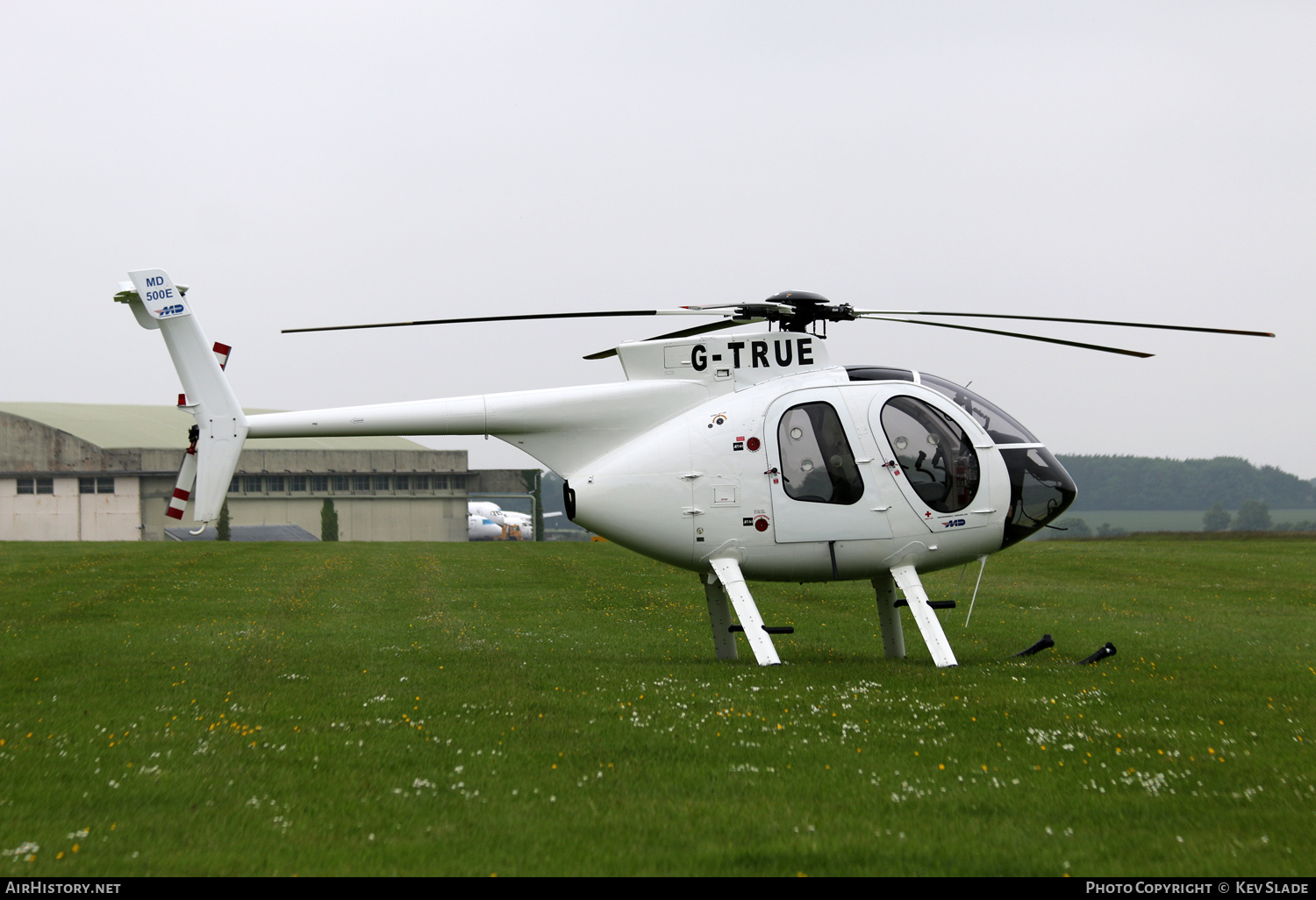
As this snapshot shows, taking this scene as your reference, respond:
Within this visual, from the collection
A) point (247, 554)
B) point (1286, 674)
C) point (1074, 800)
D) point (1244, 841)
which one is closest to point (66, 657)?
point (1074, 800)

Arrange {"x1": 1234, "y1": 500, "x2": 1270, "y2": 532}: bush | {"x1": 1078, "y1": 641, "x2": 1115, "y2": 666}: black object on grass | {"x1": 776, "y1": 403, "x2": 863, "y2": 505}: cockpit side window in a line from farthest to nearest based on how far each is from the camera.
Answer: {"x1": 1234, "y1": 500, "x2": 1270, "y2": 532}: bush < {"x1": 776, "y1": 403, "x2": 863, "y2": 505}: cockpit side window < {"x1": 1078, "y1": 641, "x2": 1115, "y2": 666}: black object on grass

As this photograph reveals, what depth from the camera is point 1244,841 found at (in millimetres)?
6555

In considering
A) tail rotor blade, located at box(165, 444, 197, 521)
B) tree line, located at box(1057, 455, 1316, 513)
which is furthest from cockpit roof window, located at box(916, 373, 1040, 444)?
tree line, located at box(1057, 455, 1316, 513)

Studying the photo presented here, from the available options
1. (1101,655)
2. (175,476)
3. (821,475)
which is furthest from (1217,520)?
(821,475)

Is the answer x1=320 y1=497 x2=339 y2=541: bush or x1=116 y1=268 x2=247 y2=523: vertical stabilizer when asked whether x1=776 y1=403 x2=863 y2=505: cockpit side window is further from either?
x1=320 y1=497 x2=339 y2=541: bush

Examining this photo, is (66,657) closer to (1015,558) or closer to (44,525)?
(1015,558)

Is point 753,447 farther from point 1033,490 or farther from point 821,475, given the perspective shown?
point 1033,490

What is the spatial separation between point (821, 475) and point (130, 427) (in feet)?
282

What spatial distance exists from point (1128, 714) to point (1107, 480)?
169 meters

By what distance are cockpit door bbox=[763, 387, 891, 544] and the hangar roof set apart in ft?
218

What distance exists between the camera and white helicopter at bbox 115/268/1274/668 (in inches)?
543

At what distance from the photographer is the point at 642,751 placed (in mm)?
9078

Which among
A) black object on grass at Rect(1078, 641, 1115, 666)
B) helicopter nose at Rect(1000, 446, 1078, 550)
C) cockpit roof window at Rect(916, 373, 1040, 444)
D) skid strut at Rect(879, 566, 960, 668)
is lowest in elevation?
black object on grass at Rect(1078, 641, 1115, 666)
